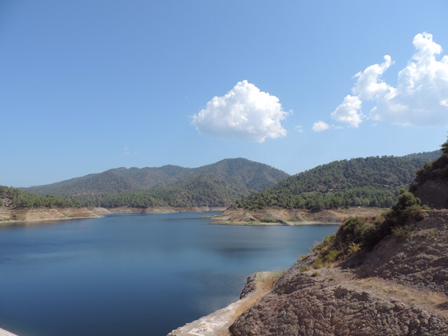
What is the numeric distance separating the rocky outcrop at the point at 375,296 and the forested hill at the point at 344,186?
108726 millimetres

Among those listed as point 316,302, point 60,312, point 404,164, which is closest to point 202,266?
point 60,312

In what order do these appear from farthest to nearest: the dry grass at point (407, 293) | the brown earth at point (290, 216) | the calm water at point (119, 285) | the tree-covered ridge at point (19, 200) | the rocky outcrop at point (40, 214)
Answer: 1. the tree-covered ridge at point (19, 200)
2. the rocky outcrop at point (40, 214)
3. the brown earth at point (290, 216)
4. the calm water at point (119, 285)
5. the dry grass at point (407, 293)

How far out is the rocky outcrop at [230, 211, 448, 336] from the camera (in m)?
10.1

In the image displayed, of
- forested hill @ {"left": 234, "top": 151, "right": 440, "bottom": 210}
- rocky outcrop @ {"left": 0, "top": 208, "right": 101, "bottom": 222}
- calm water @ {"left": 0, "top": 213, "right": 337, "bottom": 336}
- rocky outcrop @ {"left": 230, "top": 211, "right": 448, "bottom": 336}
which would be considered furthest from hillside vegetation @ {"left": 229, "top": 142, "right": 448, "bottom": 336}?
rocky outcrop @ {"left": 0, "top": 208, "right": 101, "bottom": 222}

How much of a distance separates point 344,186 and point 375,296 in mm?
152709

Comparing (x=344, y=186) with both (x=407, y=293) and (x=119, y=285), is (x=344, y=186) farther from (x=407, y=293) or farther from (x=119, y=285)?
(x=407, y=293)

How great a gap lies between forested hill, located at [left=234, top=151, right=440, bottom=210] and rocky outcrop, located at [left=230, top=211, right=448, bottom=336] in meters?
109

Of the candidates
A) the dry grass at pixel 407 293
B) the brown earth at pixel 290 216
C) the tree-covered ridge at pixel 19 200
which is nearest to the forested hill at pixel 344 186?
the brown earth at pixel 290 216

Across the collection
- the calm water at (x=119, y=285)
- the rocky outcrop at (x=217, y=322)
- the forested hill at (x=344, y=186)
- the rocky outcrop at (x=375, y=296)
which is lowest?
the calm water at (x=119, y=285)

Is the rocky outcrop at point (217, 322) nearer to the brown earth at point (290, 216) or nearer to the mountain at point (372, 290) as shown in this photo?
the mountain at point (372, 290)

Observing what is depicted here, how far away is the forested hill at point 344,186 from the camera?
122m

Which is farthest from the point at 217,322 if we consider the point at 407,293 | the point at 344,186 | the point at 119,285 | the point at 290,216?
the point at 344,186

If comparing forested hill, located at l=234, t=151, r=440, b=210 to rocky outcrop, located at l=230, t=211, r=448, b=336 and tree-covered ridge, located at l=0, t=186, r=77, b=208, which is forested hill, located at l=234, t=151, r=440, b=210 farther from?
rocky outcrop, located at l=230, t=211, r=448, b=336

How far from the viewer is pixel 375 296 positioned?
11141 mm
